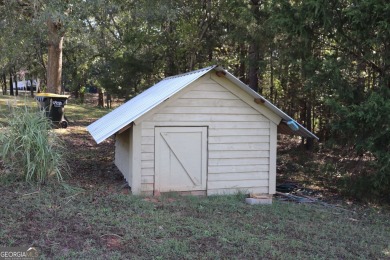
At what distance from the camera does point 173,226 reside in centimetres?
556

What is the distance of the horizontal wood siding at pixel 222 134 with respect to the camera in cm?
751

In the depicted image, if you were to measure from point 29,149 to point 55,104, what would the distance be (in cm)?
816

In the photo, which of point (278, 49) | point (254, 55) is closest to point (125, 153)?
point (278, 49)

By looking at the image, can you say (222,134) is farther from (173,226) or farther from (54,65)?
(54,65)

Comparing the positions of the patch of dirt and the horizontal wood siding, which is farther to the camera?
the patch of dirt

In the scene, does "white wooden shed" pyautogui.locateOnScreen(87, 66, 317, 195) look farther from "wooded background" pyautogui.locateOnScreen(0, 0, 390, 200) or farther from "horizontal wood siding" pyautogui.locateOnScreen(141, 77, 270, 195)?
"wooded background" pyautogui.locateOnScreen(0, 0, 390, 200)

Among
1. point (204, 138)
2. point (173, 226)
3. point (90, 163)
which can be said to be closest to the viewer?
point (173, 226)

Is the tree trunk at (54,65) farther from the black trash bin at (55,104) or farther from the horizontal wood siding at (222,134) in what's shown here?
the horizontal wood siding at (222,134)

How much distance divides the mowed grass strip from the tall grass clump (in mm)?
354

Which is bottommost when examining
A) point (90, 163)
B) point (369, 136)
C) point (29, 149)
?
point (90, 163)

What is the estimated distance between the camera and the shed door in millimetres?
7566

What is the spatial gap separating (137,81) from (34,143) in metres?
8.80

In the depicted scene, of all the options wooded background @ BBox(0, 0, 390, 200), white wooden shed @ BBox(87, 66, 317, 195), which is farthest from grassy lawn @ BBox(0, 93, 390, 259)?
wooded background @ BBox(0, 0, 390, 200)

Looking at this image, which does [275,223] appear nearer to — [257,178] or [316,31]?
[257,178]
